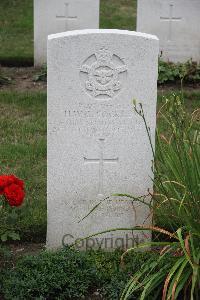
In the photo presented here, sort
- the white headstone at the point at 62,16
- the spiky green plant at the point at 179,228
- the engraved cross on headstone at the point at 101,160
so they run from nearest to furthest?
the spiky green plant at the point at 179,228
the engraved cross on headstone at the point at 101,160
the white headstone at the point at 62,16

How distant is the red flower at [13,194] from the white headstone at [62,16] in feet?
16.9

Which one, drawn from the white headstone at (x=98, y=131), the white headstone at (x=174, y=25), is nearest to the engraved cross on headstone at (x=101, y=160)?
the white headstone at (x=98, y=131)

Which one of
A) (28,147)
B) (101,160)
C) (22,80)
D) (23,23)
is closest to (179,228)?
(101,160)

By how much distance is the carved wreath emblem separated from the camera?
15.3 ft

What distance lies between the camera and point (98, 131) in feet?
15.7

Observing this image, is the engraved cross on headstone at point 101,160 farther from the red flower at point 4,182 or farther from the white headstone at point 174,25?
the white headstone at point 174,25

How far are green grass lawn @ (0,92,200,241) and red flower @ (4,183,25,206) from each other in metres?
0.28

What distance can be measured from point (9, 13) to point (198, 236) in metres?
9.11

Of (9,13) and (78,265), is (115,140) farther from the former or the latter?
(9,13)

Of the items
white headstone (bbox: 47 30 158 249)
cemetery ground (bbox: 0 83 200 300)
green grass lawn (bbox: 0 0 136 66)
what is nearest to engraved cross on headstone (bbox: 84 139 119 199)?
white headstone (bbox: 47 30 158 249)

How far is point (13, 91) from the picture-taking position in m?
8.60

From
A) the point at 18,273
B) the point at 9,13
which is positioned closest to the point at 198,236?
the point at 18,273

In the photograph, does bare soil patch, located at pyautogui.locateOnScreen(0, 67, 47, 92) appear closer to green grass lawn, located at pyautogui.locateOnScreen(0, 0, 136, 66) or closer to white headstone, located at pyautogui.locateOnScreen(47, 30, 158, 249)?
green grass lawn, located at pyautogui.locateOnScreen(0, 0, 136, 66)

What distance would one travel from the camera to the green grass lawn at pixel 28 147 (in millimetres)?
5309
